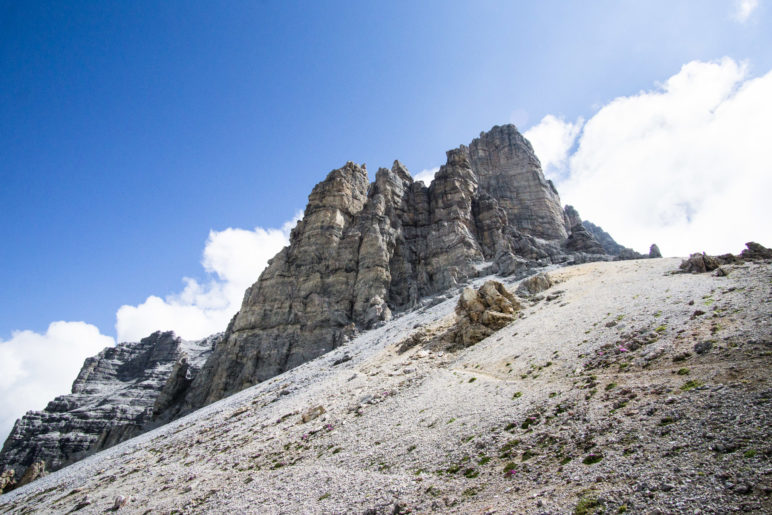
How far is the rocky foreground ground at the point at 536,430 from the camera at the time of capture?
8.42 metres

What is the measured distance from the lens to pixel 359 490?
12148 millimetres

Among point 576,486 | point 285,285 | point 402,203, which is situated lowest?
point 576,486

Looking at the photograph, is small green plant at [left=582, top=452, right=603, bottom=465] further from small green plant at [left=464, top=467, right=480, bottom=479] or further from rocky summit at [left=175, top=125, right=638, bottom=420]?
rocky summit at [left=175, top=125, right=638, bottom=420]

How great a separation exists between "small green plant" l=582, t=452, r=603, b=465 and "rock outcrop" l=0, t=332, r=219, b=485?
78.2 metres

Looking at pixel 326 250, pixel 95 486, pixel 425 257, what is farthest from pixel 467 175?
pixel 95 486

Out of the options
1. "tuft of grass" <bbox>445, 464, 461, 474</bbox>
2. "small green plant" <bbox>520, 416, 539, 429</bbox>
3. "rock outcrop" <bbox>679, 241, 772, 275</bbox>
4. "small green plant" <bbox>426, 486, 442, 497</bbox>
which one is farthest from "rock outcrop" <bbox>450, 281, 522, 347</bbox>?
"small green plant" <bbox>426, 486, 442, 497</bbox>

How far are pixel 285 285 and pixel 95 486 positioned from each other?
50.4m

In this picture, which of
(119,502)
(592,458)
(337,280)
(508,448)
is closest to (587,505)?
(592,458)

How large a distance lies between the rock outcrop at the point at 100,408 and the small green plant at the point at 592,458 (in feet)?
256

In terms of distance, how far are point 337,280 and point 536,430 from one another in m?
65.1

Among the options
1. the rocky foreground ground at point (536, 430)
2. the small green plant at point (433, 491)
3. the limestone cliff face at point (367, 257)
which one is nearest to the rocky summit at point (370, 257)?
the limestone cliff face at point (367, 257)

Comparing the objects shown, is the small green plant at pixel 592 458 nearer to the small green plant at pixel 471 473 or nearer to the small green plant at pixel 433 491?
the small green plant at pixel 471 473

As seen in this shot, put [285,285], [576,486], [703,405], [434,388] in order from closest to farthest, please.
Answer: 1. [576,486]
2. [703,405]
3. [434,388]
4. [285,285]

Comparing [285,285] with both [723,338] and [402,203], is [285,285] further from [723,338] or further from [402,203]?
[723,338]
